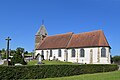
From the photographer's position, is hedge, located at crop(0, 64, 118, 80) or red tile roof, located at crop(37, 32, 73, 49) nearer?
hedge, located at crop(0, 64, 118, 80)

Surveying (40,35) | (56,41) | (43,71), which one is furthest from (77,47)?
(43,71)

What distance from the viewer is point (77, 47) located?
5606 centimetres

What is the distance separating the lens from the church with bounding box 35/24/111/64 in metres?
52.0


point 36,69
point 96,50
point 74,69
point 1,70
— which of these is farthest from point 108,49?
point 1,70

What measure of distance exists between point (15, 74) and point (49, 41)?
44868 mm

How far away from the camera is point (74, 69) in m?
27.9

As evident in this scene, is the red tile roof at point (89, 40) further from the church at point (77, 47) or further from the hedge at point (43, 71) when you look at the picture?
the hedge at point (43, 71)

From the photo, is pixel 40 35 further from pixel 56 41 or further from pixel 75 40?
pixel 75 40

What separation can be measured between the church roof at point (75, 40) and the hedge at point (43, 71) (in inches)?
826

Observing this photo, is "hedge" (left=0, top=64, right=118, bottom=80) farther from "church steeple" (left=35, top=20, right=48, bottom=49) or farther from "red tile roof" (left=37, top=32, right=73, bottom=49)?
"church steeple" (left=35, top=20, right=48, bottom=49)

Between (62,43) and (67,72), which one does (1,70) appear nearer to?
(67,72)

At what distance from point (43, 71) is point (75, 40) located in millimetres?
34888

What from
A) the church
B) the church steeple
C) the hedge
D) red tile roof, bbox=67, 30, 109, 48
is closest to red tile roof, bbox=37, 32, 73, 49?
the church

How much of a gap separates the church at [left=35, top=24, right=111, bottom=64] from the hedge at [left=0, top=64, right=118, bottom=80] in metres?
20.1
